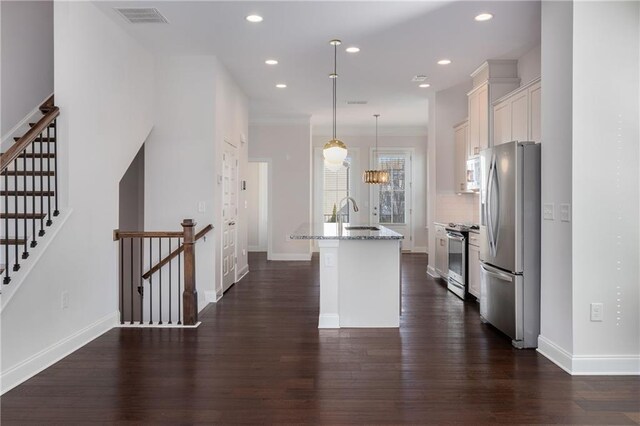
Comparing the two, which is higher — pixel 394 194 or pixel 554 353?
pixel 394 194

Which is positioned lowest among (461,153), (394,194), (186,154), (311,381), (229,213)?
(311,381)

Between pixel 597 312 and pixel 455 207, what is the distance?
4.06 meters

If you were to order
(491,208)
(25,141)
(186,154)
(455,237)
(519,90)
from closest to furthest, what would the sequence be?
(25,141) → (491,208) → (519,90) → (186,154) → (455,237)

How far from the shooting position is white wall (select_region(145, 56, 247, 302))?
5.52 meters

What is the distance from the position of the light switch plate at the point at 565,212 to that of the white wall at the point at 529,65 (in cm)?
250

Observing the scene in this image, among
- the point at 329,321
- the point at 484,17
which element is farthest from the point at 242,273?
the point at 484,17

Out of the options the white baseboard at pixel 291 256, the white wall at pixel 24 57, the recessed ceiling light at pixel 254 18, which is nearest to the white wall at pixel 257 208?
the white baseboard at pixel 291 256

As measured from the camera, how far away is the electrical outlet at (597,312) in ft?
10.5

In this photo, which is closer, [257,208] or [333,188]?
[333,188]

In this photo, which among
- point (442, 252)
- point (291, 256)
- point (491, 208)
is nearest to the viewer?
point (491, 208)

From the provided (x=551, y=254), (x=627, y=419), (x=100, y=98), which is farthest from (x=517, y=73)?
(x=100, y=98)

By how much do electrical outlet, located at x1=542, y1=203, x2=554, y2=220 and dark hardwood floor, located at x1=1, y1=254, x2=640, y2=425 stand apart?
1.10 meters

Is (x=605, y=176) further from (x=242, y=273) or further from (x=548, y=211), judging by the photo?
(x=242, y=273)

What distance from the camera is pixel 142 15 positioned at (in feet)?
14.1
